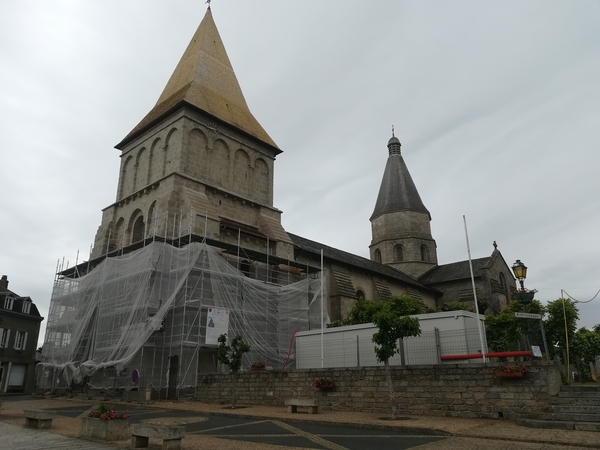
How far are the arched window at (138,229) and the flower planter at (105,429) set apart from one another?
61.6ft

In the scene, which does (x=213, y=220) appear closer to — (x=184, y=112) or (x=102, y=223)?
(x=184, y=112)

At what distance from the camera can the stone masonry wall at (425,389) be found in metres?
11.2

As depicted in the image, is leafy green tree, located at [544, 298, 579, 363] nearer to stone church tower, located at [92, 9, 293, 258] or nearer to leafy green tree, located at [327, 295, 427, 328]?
leafy green tree, located at [327, 295, 427, 328]

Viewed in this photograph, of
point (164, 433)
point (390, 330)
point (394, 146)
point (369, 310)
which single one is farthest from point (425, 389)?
point (394, 146)

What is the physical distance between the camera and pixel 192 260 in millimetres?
20094

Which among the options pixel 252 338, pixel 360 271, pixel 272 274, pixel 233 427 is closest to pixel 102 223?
pixel 272 274

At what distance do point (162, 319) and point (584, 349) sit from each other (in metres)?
28.3

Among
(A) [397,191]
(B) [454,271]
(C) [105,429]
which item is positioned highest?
(A) [397,191]

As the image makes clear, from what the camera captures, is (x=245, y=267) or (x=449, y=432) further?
(x=245, y=267)

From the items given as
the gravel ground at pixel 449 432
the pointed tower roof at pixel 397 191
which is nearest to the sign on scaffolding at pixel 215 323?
the gravel ground at pixel 449 432

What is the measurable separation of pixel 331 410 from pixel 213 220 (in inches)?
492

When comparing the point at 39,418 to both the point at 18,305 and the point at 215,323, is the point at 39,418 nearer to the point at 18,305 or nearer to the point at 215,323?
the point at 215,323

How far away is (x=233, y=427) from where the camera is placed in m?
11.0

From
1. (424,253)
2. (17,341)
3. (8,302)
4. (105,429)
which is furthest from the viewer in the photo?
(424,253)
